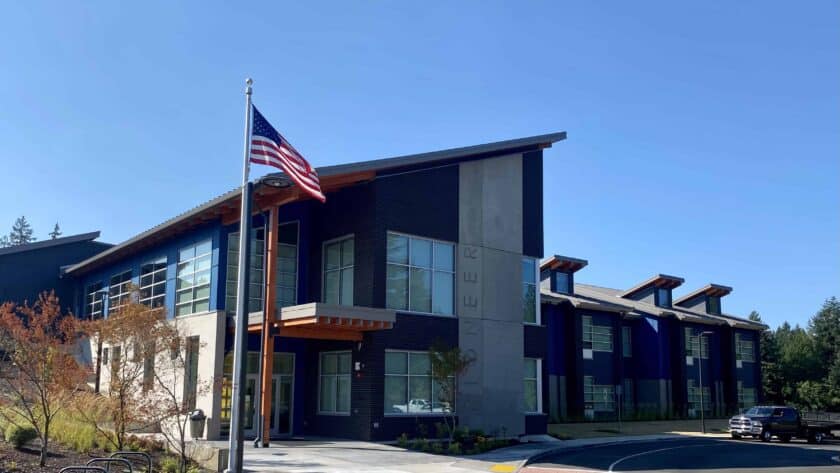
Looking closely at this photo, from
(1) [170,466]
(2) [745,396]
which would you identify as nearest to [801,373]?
(2) [745,396]

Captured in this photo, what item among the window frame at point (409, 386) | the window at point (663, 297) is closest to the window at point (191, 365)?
the window frame at point (409, 386)

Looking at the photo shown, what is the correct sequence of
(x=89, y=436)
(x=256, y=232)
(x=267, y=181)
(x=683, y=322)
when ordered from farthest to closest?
(x=683, y=322), (x=256, y=232), (x=89, y=436), (x=267, y=181)

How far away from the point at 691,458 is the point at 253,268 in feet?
53.5

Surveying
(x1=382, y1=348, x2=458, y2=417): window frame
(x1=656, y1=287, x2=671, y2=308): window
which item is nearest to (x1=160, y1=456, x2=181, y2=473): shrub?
(x1=382, y1=348, x2=458, y2=417): window frame

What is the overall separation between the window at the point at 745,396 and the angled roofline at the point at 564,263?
56.2ft

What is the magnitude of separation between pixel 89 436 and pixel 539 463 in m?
11.9

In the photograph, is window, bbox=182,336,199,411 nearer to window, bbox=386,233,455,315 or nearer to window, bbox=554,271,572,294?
window, bbox=386,233,455,315

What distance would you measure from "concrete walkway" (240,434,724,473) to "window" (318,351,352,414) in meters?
1.78

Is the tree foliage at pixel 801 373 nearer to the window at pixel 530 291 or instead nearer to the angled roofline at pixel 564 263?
the angled roofline at pixel 564 263

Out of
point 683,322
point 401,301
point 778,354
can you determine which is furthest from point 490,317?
point 778,354

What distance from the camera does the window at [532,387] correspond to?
31.4 metres

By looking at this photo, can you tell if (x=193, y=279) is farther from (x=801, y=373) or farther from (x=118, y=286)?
(x=801, y=373)

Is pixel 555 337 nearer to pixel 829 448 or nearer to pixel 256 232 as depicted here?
pixel 829 448

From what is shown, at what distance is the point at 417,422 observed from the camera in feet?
89.4
